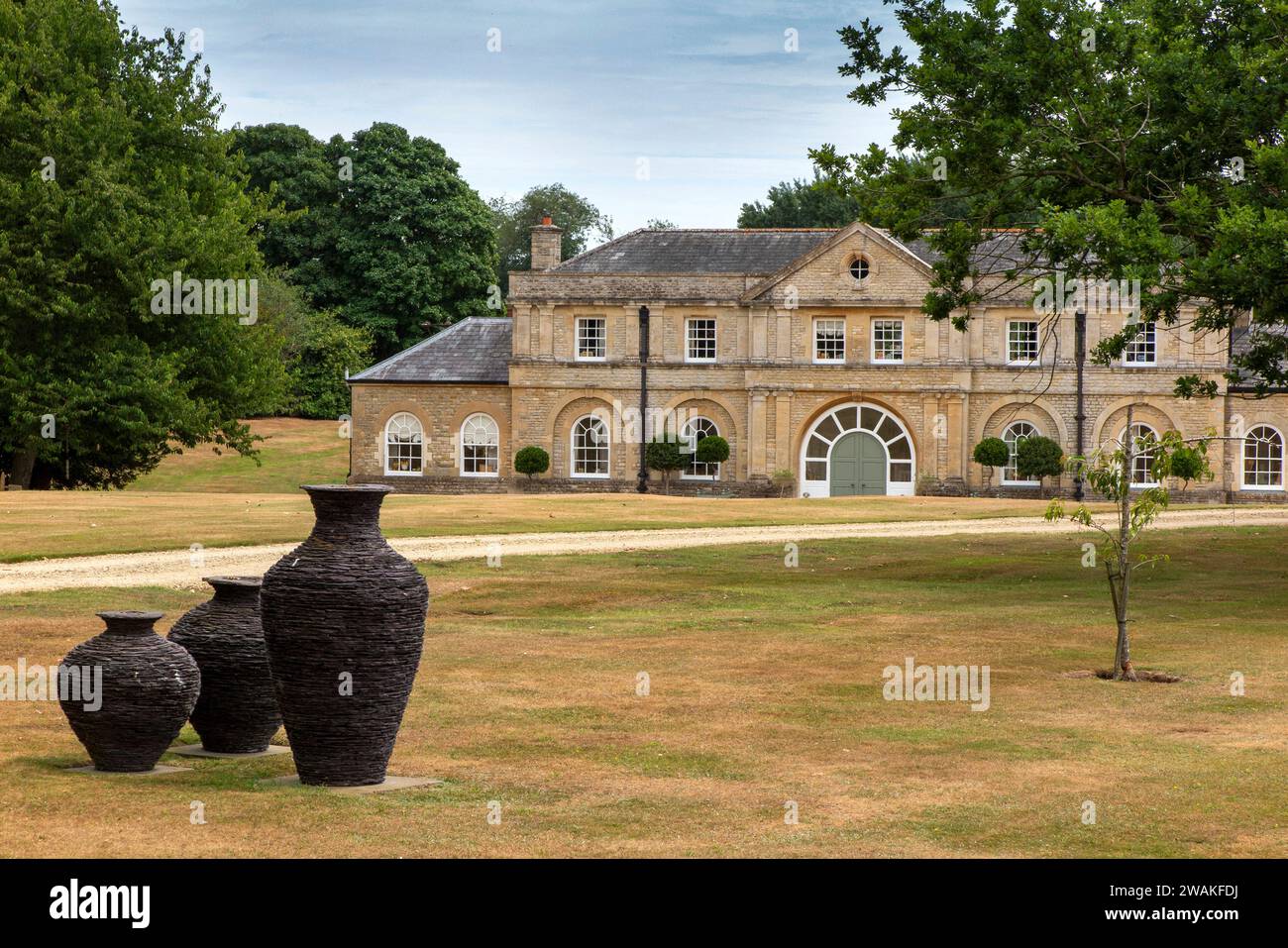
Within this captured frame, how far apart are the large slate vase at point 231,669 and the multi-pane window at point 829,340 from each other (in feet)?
130

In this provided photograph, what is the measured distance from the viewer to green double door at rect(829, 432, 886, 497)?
50.2 meters

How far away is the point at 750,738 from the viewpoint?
13336mm

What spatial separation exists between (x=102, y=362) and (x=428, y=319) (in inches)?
1184

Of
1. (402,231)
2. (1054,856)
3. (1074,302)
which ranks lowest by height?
(1054,856)

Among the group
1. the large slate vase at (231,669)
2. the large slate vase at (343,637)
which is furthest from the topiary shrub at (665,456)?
the large slate vase at (343,637)

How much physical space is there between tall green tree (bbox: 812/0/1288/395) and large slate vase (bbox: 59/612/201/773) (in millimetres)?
12946

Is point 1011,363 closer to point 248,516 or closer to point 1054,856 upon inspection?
point 248,516

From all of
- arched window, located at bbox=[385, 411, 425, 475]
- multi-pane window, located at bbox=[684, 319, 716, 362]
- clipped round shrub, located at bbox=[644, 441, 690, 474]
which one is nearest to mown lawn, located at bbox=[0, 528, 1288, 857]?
clipped round shrub, located at bbox=[644, 441, 690, 474]

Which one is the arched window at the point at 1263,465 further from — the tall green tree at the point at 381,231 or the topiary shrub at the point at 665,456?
the tall green tree at the point at 381,231

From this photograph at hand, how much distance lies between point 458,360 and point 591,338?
15.6ft

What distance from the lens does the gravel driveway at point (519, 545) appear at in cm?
2317

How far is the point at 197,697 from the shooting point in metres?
A: 11.3

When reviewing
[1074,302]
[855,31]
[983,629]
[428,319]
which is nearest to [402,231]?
[428,319]

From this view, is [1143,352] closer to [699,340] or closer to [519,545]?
[699,340]
